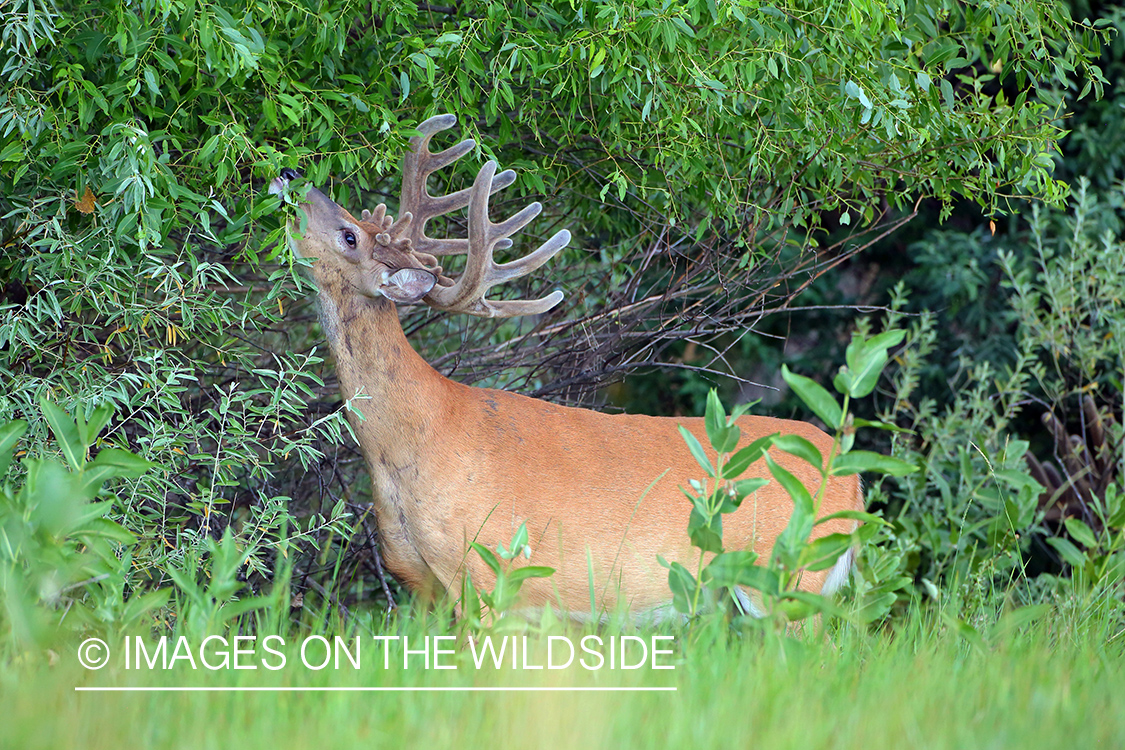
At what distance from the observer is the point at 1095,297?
5.66 m

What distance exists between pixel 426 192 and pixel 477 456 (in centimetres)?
102

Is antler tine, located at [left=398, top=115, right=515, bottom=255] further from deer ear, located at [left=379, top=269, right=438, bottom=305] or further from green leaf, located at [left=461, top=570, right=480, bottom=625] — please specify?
green leaf, located at [left=461, top=570, right=480, bottom=625]

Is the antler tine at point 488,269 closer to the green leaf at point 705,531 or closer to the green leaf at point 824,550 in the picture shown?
the green leaf at point 705,531

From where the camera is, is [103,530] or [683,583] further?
[683,583]

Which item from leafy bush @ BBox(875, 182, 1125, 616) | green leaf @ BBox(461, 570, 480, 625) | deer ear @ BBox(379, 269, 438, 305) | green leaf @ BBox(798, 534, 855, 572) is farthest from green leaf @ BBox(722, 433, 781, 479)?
leafy bush @ BBox(875, 182, 1125, 616)

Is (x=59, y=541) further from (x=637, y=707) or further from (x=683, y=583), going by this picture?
(x=683, y=583)

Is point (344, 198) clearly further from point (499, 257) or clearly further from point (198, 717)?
point (198, 717)

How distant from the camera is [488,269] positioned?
3.69 meters

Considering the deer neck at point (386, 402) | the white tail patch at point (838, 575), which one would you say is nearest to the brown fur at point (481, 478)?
the deer neck at point (386, 402)

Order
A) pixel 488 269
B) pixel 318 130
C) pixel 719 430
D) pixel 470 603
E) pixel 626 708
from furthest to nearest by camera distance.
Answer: pixel 488 269 → pixel 318 130 → pixel 470 603 → pixel 719 430 → pixel 626 708

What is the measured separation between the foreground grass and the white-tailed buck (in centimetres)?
97

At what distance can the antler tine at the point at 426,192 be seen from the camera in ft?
12.0

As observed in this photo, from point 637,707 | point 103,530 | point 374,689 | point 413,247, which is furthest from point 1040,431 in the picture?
point 103,530

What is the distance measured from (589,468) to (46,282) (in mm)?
1801
